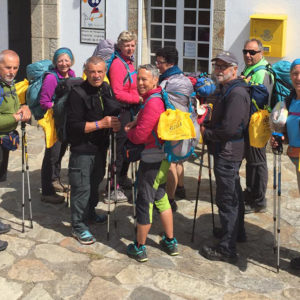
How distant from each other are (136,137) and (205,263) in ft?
4.66

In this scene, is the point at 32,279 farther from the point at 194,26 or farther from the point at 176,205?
the point at 194,26

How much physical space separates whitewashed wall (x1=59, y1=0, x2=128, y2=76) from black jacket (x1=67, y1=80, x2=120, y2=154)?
15.4 feet

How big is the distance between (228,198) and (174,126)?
958 mm

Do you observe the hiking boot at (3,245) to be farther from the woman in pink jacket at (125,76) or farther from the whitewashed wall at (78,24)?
the whitewashed wall at (78,24)

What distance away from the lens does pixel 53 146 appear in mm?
6574

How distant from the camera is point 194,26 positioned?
9.59 metres

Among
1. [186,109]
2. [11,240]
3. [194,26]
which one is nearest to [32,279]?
[11,240]

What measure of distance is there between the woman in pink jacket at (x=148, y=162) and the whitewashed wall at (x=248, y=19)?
14.0ft

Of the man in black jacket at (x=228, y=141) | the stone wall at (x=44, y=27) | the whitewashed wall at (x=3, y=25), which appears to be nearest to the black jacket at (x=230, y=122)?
the man in black jacket at (x=228, y=141)

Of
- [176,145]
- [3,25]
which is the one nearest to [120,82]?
[176,145]

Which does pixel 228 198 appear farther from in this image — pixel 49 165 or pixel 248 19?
pixel 248 19

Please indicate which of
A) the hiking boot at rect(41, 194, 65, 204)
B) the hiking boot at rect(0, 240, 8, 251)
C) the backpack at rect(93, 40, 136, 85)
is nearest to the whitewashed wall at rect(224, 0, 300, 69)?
the backpack at rect(93, 40, 136, 85)

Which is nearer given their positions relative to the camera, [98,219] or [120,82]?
[98,219]

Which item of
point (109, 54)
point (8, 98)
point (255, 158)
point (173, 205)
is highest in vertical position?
point (109, 54)
